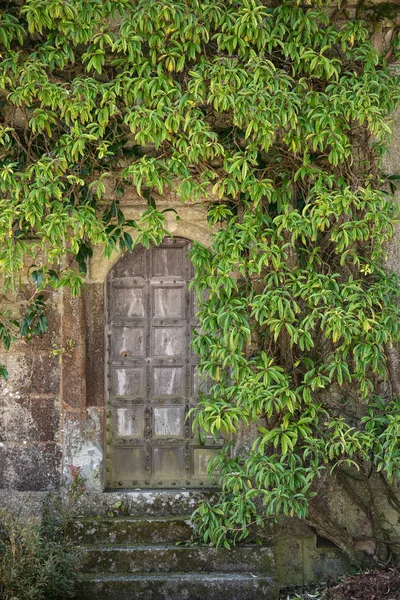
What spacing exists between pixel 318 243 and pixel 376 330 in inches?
29.2

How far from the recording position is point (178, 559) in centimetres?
492

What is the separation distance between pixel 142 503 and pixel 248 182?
227 cm

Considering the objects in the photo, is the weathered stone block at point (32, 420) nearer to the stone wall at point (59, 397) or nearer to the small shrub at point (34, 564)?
the stone wall at point (59, 397)

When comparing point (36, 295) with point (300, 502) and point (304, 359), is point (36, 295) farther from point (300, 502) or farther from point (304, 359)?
point (300, 502)

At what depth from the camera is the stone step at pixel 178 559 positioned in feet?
16.0

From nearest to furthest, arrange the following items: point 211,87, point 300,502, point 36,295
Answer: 1. point 211,87
2. point 300,502
3. point 36,295

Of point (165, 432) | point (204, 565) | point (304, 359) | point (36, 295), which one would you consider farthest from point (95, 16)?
point (204, 565)

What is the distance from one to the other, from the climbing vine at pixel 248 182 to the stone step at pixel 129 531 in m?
0.33

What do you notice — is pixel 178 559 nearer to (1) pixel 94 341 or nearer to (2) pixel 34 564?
(2) pixel 34 564

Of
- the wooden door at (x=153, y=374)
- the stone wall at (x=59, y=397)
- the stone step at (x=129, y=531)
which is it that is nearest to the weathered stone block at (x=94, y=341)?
the stone wall at (x=59, y=397)

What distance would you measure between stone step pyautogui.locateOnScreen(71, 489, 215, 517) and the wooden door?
0.11 metres

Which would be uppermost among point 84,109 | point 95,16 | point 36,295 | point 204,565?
point 95,16

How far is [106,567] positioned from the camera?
4891mm

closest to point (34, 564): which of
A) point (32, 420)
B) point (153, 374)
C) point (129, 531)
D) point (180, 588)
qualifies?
point (129, 531)
